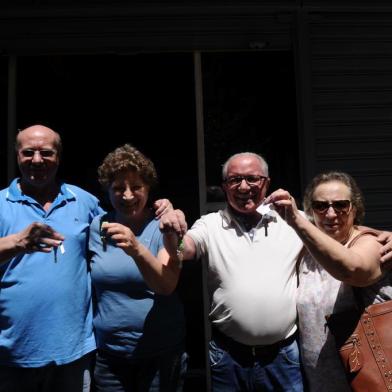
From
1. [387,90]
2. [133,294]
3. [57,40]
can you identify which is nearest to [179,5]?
[57,40]

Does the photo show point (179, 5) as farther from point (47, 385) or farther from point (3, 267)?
point (47, 385)

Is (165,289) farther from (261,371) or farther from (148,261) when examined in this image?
Result: (261,371)

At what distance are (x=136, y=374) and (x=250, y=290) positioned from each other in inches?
26.9

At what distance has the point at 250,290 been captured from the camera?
2260 millimetres

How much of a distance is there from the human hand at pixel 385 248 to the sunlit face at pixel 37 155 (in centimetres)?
162

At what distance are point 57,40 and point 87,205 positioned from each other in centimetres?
177

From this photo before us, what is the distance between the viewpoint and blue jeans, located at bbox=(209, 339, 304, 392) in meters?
2.29

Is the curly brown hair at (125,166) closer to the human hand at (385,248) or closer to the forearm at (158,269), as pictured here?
the forearm at (158,269)

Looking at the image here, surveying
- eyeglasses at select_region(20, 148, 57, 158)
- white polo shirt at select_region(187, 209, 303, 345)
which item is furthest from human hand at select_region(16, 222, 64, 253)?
white polo shirt at select_region(187, 209, 303, 345)

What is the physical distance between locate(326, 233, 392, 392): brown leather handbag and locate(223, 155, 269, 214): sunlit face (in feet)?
2.24

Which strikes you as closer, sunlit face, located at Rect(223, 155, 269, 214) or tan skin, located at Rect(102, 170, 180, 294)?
tan skin, located at Rect(102, 170, 180, 294)

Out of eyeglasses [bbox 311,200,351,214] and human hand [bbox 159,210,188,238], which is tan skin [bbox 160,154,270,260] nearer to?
human hand [bbox 159,210,188,238]

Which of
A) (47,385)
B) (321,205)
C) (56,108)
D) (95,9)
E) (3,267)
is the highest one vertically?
(95,9)

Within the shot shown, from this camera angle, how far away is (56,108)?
3.90 meters
